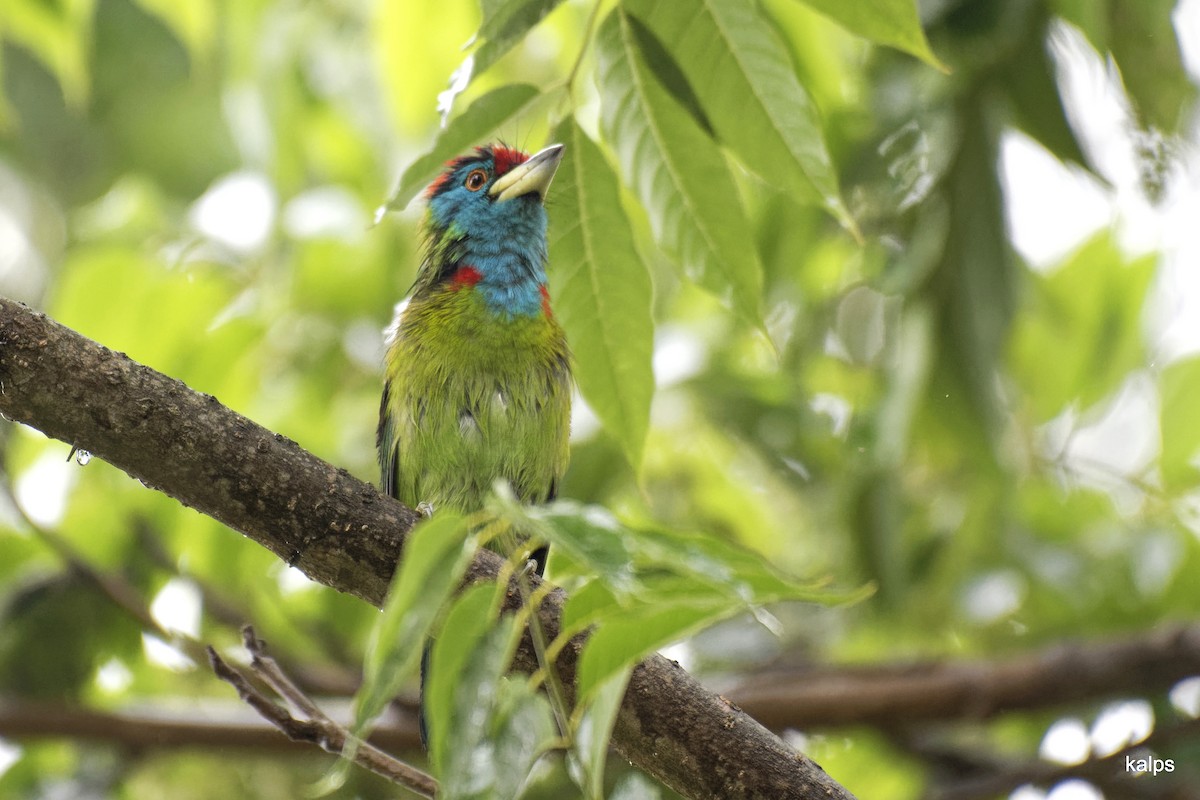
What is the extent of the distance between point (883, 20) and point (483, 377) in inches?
75.8

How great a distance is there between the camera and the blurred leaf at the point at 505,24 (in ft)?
7.32

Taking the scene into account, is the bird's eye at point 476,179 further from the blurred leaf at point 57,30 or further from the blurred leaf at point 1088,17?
the blurred leaf at point 1088,17

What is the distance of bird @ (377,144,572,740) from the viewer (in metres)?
3.88

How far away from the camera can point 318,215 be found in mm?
4883

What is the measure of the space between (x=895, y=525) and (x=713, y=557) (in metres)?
3.10

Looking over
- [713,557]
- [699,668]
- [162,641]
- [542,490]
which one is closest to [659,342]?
[542,490]

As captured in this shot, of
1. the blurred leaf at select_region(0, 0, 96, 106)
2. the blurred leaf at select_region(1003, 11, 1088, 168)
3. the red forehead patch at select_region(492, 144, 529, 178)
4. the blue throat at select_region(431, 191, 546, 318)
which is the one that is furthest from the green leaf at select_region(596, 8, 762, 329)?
the blurred leaf at select_region(0, 0, 96, 106)

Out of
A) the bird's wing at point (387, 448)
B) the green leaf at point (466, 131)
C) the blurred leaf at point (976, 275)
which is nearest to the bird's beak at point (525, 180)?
the bird's wing at point (387, 448)

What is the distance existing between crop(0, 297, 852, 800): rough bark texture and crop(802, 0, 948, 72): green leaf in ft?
3.84

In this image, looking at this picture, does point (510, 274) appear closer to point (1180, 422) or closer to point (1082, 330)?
point (1082, 330)

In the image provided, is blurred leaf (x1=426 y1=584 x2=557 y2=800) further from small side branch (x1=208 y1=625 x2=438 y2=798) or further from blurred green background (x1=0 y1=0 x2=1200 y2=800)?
blurred green background (x1=0 y1=0 x2=1200 y2=800)

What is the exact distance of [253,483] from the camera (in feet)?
7.14

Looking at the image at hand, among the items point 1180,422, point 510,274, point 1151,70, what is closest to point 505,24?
point 510,274

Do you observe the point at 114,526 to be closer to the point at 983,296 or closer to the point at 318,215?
the point at 318,215
